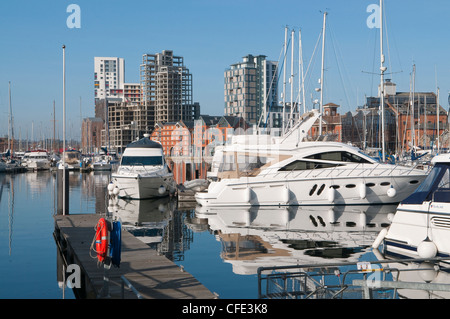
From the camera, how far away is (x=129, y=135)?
186 metres

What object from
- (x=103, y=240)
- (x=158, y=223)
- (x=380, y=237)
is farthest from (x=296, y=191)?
(x=103, y=240)

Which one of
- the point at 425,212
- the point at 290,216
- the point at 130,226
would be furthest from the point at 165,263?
the point at 290,216

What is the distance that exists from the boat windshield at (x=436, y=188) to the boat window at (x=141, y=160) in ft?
63.5

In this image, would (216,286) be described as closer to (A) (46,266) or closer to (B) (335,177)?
(A) (46,266)

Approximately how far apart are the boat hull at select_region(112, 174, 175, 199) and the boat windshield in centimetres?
1829

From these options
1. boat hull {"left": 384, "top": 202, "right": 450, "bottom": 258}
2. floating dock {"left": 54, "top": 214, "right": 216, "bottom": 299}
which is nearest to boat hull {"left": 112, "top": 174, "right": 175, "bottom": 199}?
floating dock {"left": 54, "top": 214, "right": 216, "bottom": 299}

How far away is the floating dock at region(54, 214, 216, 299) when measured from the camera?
9688 millimetres

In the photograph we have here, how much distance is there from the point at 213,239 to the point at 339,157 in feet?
34.5

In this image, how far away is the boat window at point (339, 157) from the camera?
26984mm

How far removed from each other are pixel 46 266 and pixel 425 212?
10.6 metres

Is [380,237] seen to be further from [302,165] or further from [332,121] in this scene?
[332,121]

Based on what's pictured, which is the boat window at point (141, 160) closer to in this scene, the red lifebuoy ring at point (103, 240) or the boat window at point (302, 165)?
the boat window at point (302, 165)
